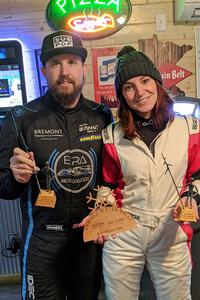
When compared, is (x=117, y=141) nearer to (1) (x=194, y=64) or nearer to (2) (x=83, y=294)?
(2) (x=83, y=294)

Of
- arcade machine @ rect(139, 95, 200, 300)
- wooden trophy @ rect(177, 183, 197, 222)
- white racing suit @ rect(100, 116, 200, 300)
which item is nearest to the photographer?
wooden trophy @ rect(177, 183, 197, 222)

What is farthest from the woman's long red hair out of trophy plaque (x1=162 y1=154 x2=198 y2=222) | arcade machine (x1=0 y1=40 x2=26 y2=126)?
arcade machine (x1=0 y1=40 x2=26 y2=126)

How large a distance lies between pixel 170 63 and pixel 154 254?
168 centimetres

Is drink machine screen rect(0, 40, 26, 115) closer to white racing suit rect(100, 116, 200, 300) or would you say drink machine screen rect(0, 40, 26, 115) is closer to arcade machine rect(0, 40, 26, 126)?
arcade machine rect(0, 40, 26, 126)

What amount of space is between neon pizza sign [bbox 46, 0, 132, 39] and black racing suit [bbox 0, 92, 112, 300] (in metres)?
1.15

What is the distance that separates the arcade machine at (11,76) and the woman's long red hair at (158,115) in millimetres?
1166

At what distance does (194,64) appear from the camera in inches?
106

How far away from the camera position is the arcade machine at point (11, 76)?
238 cm

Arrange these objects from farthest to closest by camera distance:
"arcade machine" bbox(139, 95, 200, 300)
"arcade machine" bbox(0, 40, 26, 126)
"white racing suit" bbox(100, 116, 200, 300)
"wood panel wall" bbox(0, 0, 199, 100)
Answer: "wood panel wall" bbox(0, 0, 199, 100) → "arcade machine" bbox(0, 40, 26, 126) → "arcade machine" bbox(139, 95, 200, 300) → "white racing suit" bbox(100, 116, 200, 300)

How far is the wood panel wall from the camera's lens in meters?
2.59

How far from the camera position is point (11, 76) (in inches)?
94.5

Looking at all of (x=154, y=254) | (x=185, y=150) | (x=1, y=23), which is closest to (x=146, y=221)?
(x=154, y=254)

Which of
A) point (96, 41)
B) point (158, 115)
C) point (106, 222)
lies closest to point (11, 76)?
point (96, 41)

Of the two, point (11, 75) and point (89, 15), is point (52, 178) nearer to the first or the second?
point (11, 75)
